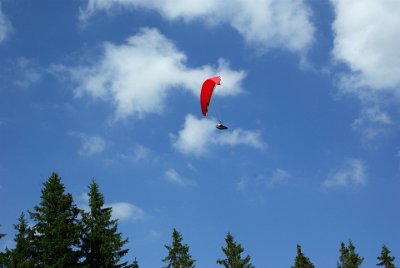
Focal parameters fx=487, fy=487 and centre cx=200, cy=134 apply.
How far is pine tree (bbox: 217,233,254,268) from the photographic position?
49.2 meters

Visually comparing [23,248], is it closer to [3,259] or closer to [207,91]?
[3,259]

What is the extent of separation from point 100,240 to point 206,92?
18.9 m

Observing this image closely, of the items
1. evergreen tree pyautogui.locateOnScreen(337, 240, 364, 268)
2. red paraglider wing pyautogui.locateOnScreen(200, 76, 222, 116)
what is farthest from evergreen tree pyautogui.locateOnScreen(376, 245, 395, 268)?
red paraglider wing pyautogui.locateOnScreen(200, 76, 222, 116)

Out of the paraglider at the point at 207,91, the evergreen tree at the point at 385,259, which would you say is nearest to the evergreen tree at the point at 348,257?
the evergreen tree at the point at 385,259

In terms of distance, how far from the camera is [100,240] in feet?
120

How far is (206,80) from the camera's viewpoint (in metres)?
49.0

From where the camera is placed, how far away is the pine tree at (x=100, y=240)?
35.8 metres

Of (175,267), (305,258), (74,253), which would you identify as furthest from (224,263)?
(74,253)

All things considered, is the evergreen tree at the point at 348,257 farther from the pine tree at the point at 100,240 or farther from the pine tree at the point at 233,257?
the pine tree at the point at 100,240

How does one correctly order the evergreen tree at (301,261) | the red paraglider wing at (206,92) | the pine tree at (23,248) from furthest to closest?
the evergreen tree at (301,261), the red paraglider wing at (206,92), the pine tree at (23,248)

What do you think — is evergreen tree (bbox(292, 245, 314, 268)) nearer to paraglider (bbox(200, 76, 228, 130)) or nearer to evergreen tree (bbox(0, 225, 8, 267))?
paraglider (bbox(200, 76, 228, 130))

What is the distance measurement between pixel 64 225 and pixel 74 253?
2427mm

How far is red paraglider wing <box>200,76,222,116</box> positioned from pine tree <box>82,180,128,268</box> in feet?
51.2

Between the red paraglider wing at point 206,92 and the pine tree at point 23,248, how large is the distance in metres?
20.8
